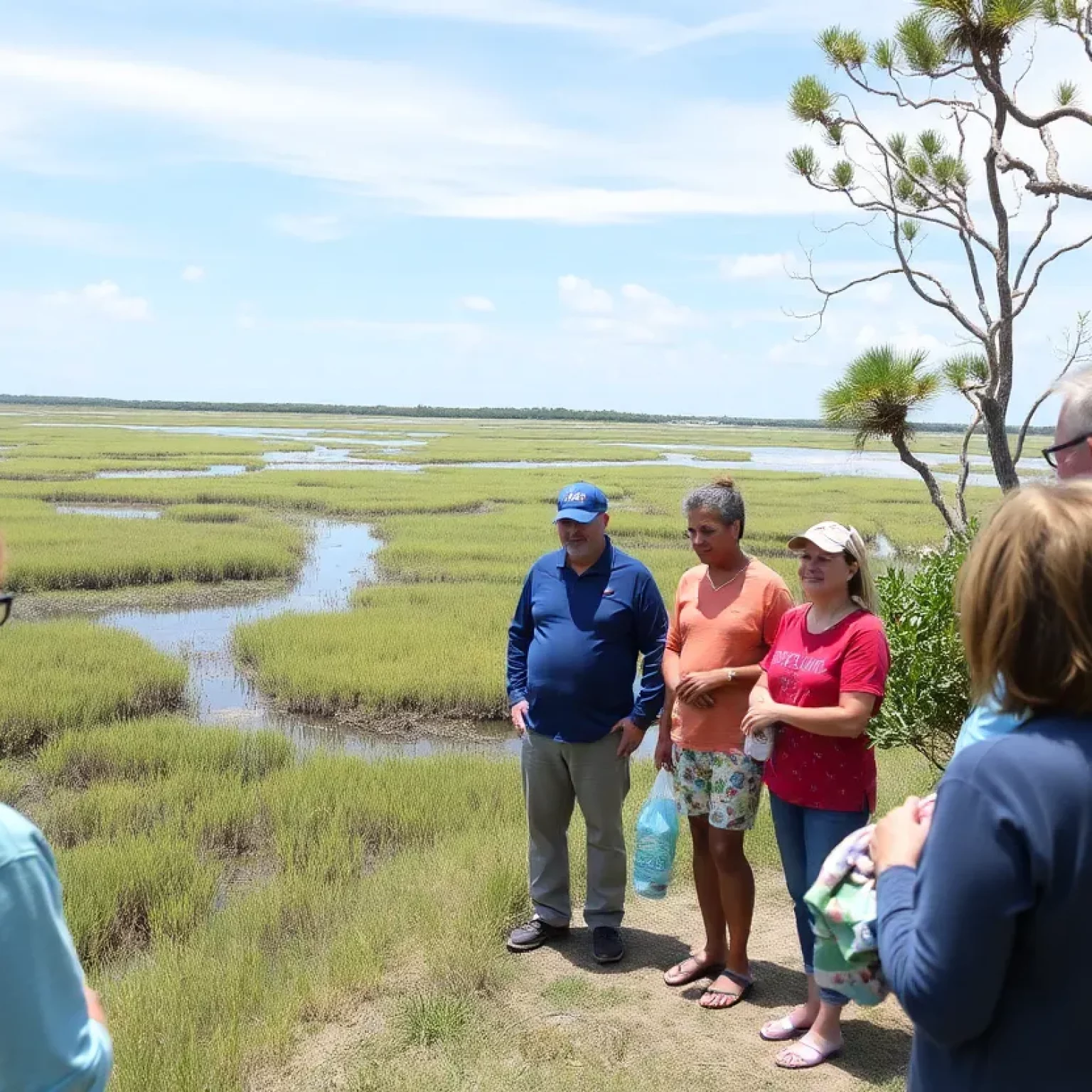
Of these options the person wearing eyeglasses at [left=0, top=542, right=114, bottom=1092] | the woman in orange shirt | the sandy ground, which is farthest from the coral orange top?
the person wearing eyeglasses at [left=0, top=542, right=114, bottom=1092]

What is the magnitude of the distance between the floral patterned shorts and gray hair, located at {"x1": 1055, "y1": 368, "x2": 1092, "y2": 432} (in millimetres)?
2192

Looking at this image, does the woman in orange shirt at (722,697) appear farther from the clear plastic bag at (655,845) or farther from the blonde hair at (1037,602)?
the blonde hair at (1037,602)

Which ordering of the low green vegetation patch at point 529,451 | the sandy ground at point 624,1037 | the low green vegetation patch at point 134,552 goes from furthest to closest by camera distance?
the low green vegetation patch at point 529,451
the low green vegetation patch at point 134,552
the sandy ground at point 624,1037

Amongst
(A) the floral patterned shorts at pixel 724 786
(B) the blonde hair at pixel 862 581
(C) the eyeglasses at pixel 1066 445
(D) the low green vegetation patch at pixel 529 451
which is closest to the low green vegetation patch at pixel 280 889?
(A) the floral patterned shorts at pixel 724 786

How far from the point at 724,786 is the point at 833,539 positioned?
42.7 inches

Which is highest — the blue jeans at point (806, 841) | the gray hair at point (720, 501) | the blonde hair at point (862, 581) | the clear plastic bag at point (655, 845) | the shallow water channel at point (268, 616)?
the gray hair at point (720, 501)

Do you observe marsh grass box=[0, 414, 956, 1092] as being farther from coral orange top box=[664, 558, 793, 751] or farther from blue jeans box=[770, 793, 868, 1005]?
coral orange top box=[664, 558, 793, 751]

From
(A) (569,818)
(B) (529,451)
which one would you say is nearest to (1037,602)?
(A) (569,818)

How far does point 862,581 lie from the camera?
3.75 metres

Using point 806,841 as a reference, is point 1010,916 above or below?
above

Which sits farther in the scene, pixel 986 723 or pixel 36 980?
pixel 986 723

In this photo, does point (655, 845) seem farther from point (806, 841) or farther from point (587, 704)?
point (806, 841)

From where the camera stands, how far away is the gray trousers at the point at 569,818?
4711mm

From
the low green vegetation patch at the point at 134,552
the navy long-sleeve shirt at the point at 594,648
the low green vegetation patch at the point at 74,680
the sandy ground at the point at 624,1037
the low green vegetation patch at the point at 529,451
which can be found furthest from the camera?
the low green vegetation patch at the point at 529,451
